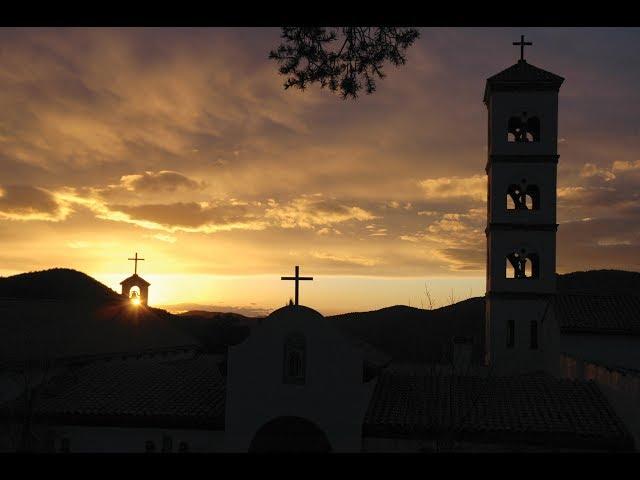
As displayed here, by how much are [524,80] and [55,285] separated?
107330mm

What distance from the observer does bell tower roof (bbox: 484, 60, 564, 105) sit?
27.8m

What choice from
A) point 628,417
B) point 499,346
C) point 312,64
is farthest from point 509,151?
point 312,64

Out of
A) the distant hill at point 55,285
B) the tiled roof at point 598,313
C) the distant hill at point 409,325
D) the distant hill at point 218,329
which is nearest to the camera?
the tiled roof at point 598,313

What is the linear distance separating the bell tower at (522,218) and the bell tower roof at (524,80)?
0.13 feet

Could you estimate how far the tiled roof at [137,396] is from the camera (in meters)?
18.2

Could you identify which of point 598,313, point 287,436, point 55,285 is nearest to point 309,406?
point 287,436

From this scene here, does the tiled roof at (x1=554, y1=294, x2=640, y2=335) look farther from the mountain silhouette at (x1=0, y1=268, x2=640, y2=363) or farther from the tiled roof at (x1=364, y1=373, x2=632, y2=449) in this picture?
the tiled roof at (x1=364, y1=373, x2=632, y2=449)

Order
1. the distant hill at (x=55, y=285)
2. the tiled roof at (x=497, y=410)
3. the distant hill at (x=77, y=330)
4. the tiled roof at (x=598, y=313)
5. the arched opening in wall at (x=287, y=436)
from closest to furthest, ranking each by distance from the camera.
Answer: 1. the tiled roof at (x=497, y=410)
2. the arched opening in wall at (x=287, y=436)
3. the distant hill at (x=77, y=330)
4. the tiled roof at (x=598, y=313)
5. the distant hill at (x=55, y=285)

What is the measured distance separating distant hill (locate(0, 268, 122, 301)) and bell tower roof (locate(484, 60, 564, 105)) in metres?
89.9

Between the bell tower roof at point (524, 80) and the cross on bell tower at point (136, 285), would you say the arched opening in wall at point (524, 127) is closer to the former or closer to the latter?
the bell tower roof at point (524, 80)

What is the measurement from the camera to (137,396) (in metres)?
19.5

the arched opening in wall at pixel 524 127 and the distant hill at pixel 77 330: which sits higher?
the arched opening in wall at pixel 524 127

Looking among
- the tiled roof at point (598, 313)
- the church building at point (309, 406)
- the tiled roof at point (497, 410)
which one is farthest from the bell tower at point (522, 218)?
the tiled roof at point (497, 410)

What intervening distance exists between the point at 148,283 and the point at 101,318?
655cm
